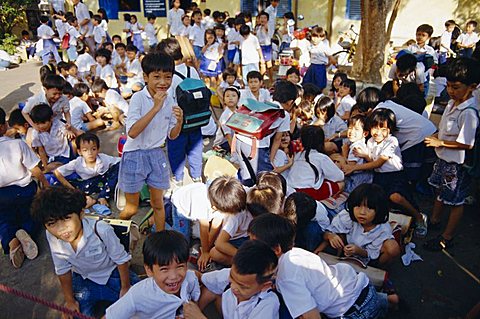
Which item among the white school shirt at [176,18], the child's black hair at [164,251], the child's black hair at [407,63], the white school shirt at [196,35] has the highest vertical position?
the white school shirt at [176,18]

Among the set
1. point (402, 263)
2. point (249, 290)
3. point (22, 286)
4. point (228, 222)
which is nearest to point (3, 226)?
point (22, 286)

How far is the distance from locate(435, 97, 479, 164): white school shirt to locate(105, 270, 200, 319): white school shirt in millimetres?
2435

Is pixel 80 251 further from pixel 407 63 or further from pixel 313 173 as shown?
pixel 407 63

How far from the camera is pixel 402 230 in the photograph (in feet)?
11.0

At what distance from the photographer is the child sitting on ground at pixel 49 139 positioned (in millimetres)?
4362

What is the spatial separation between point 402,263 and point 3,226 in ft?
11.3

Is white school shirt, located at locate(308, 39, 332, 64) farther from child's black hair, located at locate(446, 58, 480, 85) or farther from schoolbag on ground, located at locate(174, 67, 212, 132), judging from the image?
child's black hair, located at locate(446, 58, 480, 85)

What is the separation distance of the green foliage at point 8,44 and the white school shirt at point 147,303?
13378mm

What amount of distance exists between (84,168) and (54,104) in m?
1.18

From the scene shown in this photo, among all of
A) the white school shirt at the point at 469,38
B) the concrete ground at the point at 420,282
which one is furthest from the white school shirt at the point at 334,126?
the white school shirt at the point at 469,38

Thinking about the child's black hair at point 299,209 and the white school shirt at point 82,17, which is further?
the white school shirt at point 82,17

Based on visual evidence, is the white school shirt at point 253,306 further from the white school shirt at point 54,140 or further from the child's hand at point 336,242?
the white school shirt at point 54,140

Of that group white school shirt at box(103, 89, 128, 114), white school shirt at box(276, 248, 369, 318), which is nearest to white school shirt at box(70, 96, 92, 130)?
white school shirt at box(103, 89, 128, 114)

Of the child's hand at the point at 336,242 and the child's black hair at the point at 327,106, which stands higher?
the child's black hair at the point at 327,106
